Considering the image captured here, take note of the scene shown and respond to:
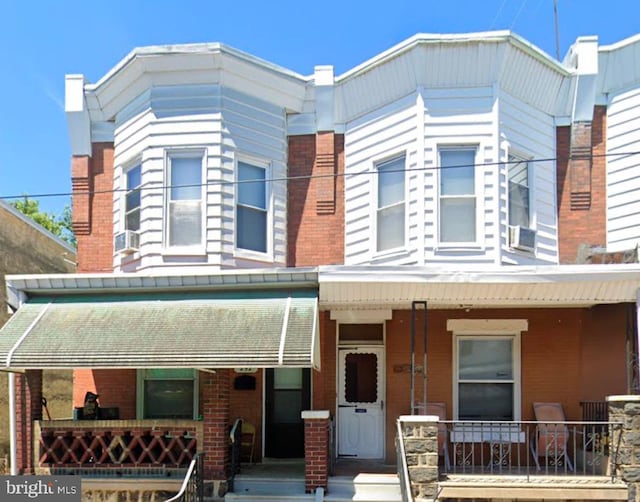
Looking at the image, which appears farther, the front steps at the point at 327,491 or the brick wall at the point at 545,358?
the brick wall at the point at 545,358

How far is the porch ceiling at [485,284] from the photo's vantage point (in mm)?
8922

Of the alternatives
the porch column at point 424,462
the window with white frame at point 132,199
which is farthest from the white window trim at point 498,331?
the window with white frame at point 132,199

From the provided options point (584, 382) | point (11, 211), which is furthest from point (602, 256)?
point (11, 211)

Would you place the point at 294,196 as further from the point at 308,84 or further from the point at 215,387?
the point at 215,387

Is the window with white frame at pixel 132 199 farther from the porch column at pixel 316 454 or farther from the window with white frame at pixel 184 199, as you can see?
the porch column at pixel 316 454

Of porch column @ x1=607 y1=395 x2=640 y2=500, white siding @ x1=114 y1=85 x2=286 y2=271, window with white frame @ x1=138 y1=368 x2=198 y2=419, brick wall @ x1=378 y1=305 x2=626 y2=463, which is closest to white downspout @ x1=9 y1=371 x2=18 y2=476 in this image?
window with white frame @ x1=138 y1=368 x2=198 y2=419

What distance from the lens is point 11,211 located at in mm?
13680

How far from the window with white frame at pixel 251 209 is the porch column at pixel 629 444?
20.1 feet

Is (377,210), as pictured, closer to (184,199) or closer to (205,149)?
(205,149)

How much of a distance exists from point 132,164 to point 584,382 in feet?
28.7

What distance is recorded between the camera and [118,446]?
9.40 m

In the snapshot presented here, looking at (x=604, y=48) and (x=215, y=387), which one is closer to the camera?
(x=215, y=387)

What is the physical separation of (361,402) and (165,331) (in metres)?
3.90

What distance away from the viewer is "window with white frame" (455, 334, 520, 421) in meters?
10.9
